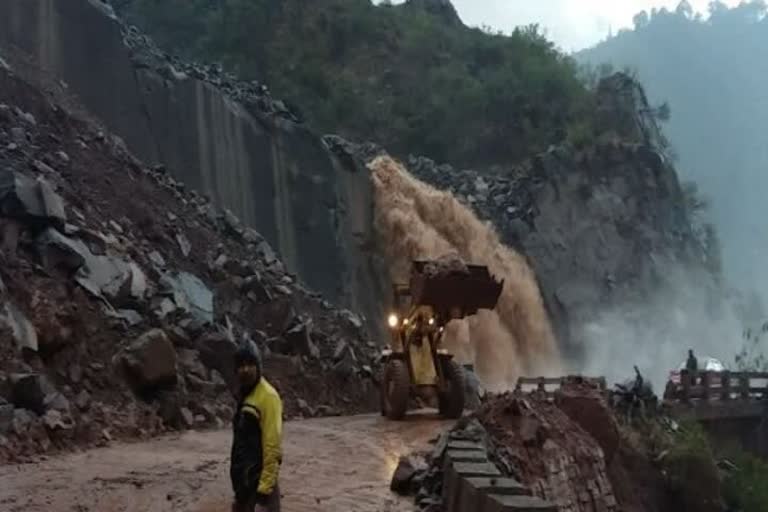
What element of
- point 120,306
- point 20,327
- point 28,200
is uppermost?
point 28,200

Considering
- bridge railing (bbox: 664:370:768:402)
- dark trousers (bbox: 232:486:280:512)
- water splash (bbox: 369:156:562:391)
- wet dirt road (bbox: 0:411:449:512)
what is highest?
water splash (bbox: 369:156:562:391)

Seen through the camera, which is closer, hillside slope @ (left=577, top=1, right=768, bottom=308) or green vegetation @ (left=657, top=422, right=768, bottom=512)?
green vegetation @ (left=657, top=422, right=768, bottom=512)

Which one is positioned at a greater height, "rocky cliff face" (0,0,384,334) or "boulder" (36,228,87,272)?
"rocky cliff face" (0,0,384,334)

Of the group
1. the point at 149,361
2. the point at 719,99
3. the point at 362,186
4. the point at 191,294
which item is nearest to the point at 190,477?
the point at 149,361

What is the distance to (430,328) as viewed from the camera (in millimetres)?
15430

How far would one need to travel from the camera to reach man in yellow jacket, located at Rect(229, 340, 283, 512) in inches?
192

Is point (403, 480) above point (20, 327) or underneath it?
underneath

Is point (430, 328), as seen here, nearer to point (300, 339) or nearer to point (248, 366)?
point (300, 339)

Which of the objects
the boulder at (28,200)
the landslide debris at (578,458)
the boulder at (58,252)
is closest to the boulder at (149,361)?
the boulder at (58,252)

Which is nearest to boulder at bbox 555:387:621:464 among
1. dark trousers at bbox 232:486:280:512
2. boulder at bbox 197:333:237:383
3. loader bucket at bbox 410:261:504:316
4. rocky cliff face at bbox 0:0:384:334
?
loader bucket at bbox 410:261:504:316

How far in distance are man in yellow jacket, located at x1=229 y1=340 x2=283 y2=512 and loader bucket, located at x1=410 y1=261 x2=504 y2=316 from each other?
30.1 ft

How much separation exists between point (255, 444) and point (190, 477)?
14.1 feet

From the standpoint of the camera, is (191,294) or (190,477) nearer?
(190,477)

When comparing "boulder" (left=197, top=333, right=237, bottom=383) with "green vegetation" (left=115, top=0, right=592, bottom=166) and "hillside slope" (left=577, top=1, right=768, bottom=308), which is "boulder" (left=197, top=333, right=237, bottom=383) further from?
"hillside slope" (left=577, top=1, right=768, bottom=308)
